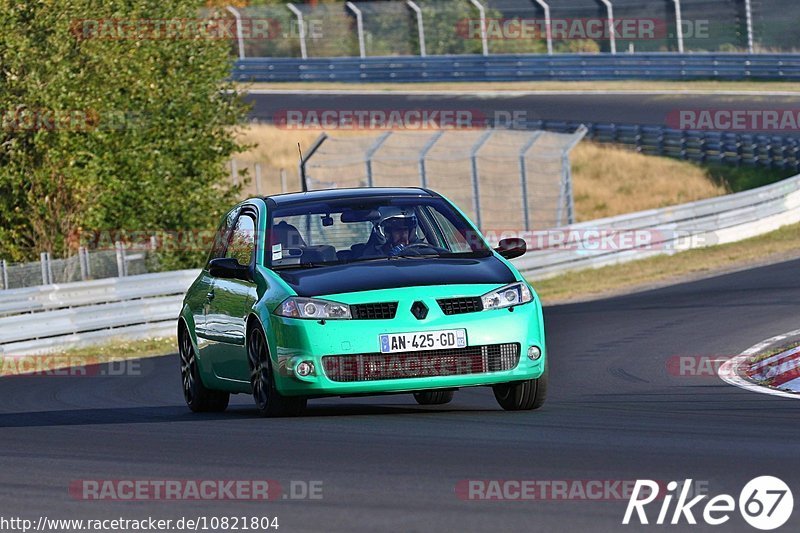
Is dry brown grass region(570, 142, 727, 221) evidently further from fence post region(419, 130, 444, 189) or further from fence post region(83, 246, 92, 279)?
fence post region(83, 246, 92, 279)

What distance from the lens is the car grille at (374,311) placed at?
9742 millimetres

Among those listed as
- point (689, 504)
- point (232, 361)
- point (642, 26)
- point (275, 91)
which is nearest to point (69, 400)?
point (232, 361)

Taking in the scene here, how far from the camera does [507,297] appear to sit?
10.0m

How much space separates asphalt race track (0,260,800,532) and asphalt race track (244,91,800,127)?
32.1m

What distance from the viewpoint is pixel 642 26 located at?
48.7 m

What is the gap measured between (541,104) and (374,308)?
39724 millimetres

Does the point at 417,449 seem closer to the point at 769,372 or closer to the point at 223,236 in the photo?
the point at 223,236

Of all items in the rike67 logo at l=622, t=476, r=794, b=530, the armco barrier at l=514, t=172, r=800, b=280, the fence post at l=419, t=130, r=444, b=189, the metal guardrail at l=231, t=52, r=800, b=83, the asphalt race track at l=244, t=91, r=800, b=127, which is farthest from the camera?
the metal guardrail at l=231, t=52, r=800, b=83

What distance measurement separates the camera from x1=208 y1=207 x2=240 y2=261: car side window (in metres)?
12.0

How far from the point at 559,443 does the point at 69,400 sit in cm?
713

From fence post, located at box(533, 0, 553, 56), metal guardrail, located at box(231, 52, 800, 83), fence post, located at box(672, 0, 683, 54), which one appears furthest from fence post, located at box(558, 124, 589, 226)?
fence post, located at box(533, 0, 553, 56)

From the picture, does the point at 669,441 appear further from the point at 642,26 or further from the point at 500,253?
the point at 642,26

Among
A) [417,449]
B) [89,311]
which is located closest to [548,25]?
[89,311]

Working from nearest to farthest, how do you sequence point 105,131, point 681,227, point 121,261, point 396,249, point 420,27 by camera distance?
point 396,249 → point 121,261 → point 105,131 → point 681,227 → point 420,27
